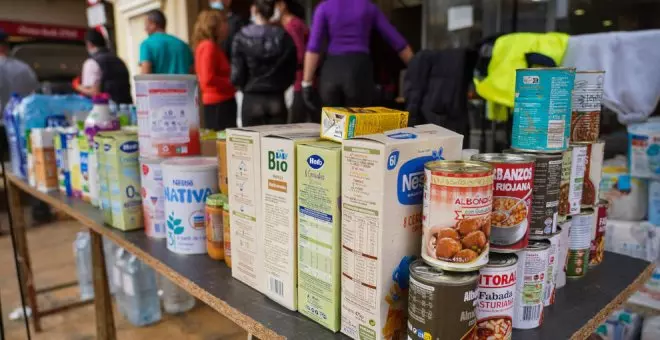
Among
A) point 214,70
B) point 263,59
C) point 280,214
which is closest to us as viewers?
point 280,214

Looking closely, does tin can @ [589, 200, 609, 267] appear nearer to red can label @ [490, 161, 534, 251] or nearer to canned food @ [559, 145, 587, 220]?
canned food @ [559, 145, 587, 220]

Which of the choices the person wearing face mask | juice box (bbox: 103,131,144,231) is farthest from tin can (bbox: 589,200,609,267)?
the person wearing face mask

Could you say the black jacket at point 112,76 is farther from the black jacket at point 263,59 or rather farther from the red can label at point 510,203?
the red can label at point 510,203

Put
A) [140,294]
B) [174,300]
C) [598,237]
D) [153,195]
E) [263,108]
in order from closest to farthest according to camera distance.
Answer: [598,237], [153,195], [140,294], [174,300], [263,108]

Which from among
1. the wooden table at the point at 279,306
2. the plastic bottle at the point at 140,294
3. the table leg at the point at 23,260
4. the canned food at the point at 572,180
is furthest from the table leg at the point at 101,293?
the canned food at the point at 572,180

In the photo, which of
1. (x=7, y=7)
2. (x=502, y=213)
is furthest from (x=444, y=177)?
(x=7, y=7)

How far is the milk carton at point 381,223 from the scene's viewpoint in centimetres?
72

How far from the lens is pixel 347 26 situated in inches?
105

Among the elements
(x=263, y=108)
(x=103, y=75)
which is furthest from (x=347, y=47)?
(x=103, y=75)

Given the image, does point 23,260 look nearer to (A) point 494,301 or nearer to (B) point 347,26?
(B) point 347,26

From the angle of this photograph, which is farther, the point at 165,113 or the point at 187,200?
the point at 165,113

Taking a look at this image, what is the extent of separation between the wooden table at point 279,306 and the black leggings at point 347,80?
1617mm

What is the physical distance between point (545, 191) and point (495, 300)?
0.78 feet

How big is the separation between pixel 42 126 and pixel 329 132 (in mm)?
1838
